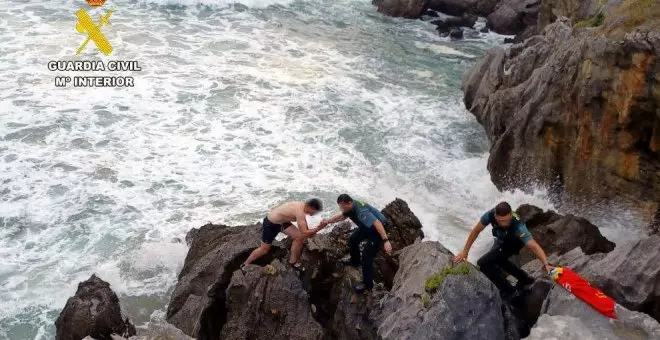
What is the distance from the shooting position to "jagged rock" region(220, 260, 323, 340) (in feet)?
31.3

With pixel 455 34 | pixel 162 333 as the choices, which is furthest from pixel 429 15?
pixel 162 333

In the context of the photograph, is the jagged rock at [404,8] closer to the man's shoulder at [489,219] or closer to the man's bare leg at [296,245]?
the man's bare leg at [296,245]

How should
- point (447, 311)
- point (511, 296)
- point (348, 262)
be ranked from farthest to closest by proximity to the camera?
point (348, 262) < point (511, 296) < point (447, 311)

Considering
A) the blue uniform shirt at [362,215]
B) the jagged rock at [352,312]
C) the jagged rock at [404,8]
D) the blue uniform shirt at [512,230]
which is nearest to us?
the blue uniform shirt at [512,230]

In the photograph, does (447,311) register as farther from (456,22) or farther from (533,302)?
(456,22)

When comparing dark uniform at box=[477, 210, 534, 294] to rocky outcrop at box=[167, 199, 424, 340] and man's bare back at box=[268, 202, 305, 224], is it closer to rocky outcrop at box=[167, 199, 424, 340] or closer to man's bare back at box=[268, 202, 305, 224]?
rocky outcrop at box=[167, 199, 424, 340]

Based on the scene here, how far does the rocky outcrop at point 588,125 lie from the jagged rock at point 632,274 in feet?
16.9

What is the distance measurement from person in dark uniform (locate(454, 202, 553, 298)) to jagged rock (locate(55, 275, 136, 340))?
20.6ft

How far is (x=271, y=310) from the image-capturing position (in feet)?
31.4

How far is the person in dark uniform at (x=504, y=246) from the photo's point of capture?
8.92 metres

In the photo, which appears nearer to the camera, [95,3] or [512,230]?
[512,230]

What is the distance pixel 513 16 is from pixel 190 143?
2275cm

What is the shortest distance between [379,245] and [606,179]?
25.8 feet

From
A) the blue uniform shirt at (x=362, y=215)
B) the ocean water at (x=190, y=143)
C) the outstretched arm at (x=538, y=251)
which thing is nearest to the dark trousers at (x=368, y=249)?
the blue uniform shirt at (x=362, y=215)
